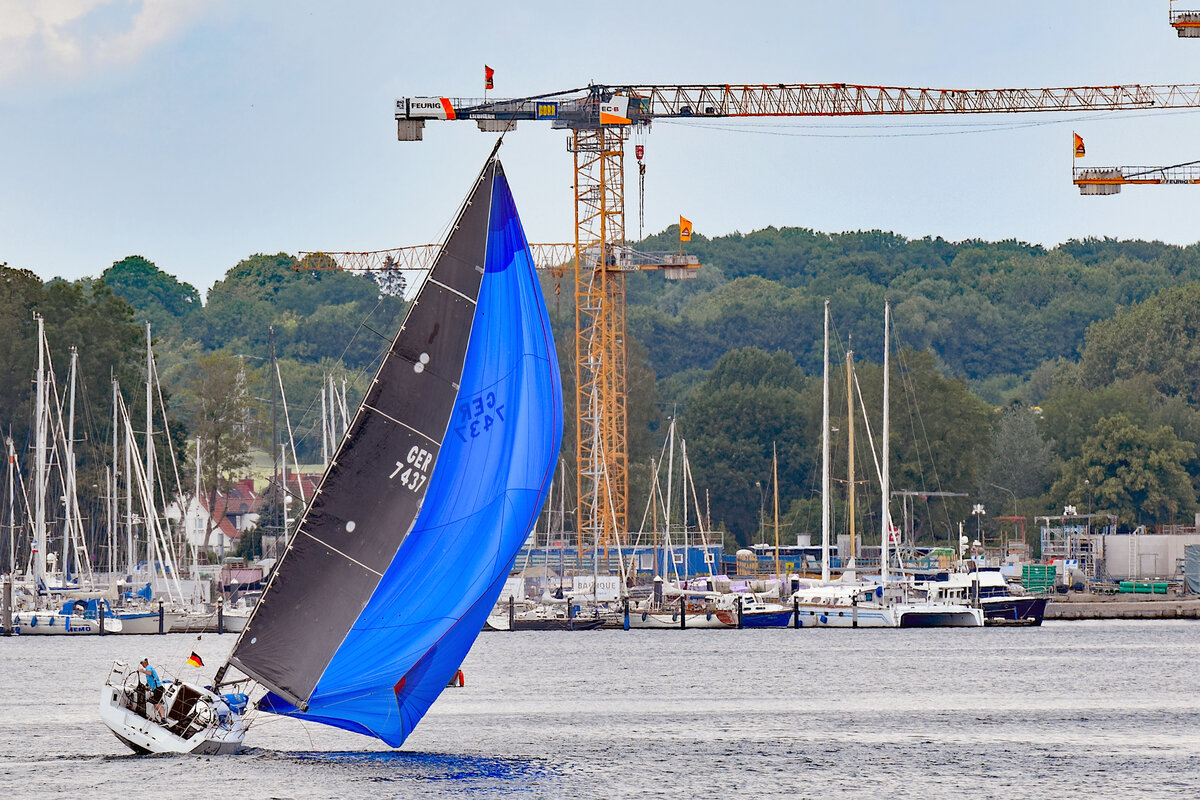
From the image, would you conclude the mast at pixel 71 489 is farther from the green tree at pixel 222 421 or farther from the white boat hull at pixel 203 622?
the green tree at pixel 222 421

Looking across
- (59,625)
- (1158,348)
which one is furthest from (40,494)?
(1158,348)

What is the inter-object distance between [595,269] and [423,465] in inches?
3357

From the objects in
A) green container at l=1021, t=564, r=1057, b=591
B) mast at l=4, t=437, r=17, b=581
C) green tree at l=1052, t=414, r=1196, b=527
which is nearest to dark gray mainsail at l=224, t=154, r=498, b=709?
mast at l=4, t=437, r=17, b=581

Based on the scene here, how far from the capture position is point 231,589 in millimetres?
110125

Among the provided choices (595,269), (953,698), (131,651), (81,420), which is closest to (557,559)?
A: (595,269)

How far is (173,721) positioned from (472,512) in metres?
8.46

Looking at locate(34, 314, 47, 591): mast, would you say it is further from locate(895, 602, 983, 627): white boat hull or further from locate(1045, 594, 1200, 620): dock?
locate(1045, 594, 1200, 620): dock

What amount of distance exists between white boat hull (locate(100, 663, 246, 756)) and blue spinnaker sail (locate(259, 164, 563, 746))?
2.73 metres

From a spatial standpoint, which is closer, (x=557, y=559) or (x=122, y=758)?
(x=122, y=758)

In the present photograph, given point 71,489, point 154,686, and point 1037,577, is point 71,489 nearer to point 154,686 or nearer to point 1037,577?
point 1037,577

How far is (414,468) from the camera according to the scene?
3741cm

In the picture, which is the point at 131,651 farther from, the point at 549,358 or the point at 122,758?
the point at 549,358

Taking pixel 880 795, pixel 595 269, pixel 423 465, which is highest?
pixel 595 269

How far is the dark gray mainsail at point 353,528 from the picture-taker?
37.2 meters
